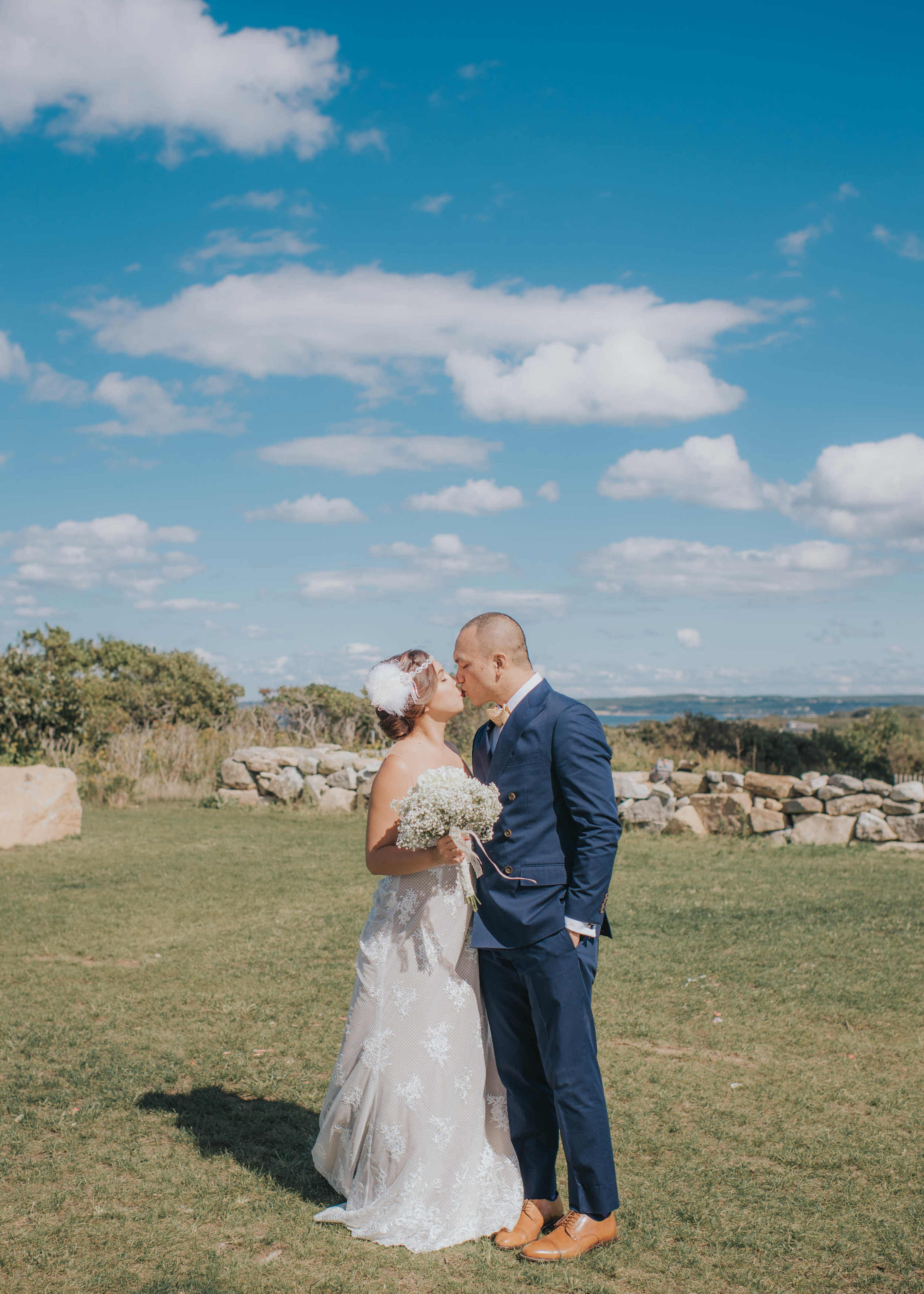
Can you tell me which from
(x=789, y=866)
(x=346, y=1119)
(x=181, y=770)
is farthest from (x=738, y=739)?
(x=346, y=1119)

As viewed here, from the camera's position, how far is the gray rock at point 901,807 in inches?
509

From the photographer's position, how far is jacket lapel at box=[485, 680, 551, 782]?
12.1ft

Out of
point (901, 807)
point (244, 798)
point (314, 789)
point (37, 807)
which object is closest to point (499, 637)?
point (37, 807)

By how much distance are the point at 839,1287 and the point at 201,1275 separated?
2.35 meters

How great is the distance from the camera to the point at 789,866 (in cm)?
1161

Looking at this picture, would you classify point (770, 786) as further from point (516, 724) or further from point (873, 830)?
point (516, 724)

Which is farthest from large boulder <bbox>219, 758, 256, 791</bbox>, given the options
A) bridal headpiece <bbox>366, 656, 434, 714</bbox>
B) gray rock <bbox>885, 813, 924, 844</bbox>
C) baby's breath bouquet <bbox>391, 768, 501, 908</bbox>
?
baby's breath bouquet <bbox>391, 768, 501, 908</bbox>

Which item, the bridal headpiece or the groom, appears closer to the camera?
the groom

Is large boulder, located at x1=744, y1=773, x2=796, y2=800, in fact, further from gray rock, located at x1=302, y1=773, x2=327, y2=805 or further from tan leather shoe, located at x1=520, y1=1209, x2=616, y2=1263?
tan leather shoe, located at x1=520, y1=1209, x2=616, y2=1263

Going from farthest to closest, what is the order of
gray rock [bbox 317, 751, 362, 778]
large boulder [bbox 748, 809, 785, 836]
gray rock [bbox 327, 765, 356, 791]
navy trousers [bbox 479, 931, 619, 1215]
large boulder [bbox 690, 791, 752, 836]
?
gray rock [bbox 317, 751, 362, 778] → gray rock [bbox 327, 765, 356, 791] → large boulder [bbox 690, 791, 752, 836] → large boulder [bbox 748, 809, 785, 836] → navy trousers [bbox 479, 931, 619, 1215]

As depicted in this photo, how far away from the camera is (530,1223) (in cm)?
379

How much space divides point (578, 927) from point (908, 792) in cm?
1111

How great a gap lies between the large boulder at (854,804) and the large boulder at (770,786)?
1.96 feet

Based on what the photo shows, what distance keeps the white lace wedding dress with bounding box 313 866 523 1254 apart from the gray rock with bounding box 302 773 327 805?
12.4 metres
